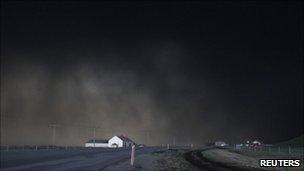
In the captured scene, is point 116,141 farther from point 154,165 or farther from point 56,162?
point 154,165

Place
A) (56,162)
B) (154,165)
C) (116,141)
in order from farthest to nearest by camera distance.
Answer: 1. (116,141)
2. (56,162)
3. (154,165)

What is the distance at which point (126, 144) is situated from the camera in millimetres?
199500

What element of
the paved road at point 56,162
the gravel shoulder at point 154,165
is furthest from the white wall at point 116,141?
the gravel shoulder at point 154,165

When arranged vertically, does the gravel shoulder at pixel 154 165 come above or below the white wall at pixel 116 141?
above

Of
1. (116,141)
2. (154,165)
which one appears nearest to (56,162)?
(154,165)

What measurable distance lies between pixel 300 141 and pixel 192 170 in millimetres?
147904

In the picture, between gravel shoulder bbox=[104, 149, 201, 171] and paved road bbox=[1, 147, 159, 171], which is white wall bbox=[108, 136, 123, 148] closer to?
paved road bbox=[1, 147, 159, 171]

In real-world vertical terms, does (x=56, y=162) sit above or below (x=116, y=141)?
above

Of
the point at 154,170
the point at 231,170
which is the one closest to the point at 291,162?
the point at 154,170

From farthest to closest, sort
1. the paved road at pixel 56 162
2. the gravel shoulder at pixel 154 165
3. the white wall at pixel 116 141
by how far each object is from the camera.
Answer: the white wall at pixel 116 141 → the gravel shoulder at pixel 154 165 → the paved road at pixel 56 162

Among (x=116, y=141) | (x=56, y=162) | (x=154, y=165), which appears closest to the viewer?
(x=154, y=165)

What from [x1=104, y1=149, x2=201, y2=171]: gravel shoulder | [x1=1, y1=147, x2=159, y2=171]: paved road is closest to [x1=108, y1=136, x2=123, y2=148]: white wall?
[x1=1, y1=147, x2=159, y2=171]: paved road

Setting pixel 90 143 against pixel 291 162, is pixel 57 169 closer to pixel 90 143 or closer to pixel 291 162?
pixel 291 162

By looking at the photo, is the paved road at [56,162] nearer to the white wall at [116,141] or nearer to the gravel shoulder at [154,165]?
the gravel shoulder at [154,165]
